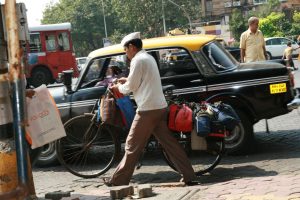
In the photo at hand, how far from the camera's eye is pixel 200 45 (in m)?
7.90

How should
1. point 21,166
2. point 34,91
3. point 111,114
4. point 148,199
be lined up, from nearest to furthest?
point 21,166 < point 34,91 < point 148,199 < point 111,114

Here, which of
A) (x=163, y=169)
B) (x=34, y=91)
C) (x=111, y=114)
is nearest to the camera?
(x=34, y=91)

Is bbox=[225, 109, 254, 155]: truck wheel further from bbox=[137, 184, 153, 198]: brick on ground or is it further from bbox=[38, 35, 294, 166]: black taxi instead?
bbox=[137, 184, 153, 198]: brick on ground

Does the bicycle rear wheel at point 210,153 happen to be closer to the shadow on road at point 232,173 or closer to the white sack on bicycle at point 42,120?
the shadow on road at point 232,173

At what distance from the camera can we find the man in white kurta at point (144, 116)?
625cm

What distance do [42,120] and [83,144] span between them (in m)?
2.36

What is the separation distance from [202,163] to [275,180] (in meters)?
1.41

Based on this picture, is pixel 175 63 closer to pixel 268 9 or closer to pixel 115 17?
pixel 268 9

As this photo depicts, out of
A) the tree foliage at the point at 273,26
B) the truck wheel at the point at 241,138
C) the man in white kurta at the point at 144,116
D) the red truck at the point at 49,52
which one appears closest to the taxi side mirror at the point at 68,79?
the man in white kurta at the point at 144,116

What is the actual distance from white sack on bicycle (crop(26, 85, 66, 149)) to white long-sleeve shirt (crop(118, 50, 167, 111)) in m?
1.33

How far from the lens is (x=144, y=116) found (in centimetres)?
630

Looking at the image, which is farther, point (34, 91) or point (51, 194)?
point (51, 194)

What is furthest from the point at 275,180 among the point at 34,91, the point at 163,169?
the point at 34,91

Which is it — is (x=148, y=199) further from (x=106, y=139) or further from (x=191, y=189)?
(x=106, y=139)
